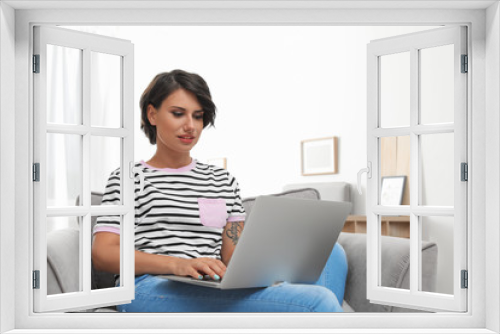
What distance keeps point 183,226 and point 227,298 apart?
19.2 inches

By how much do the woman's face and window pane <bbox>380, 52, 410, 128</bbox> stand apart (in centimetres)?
267

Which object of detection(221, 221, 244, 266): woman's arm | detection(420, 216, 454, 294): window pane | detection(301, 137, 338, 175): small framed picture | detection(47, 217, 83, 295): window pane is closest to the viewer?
detection(47, 217, 83, 295): window pane

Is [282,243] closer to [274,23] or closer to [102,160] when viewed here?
[274,23]

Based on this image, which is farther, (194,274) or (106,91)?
(106,91)

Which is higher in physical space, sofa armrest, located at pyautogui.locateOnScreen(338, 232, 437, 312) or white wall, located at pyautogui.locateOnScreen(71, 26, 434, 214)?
white wall, located at pyautogui.locateOnScreen(71, 26, 434, 214)

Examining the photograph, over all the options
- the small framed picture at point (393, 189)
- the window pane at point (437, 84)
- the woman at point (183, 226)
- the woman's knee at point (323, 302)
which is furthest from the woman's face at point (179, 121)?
the small framed picture at point (393, 189)

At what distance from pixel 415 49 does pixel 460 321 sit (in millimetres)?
907

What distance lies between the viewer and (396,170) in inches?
195

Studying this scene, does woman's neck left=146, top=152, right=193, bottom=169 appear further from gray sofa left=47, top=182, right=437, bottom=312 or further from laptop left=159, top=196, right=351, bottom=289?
laptop left=159, top=196, right=351, bottom=289

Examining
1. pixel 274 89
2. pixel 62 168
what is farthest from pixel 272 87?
pixel 62 168

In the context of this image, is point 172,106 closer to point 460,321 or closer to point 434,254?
point 434,254

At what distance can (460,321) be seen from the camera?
5.40ft

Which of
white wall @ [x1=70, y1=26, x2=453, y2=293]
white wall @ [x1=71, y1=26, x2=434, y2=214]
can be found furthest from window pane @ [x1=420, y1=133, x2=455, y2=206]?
white wall @ [x1=71, y1=26, x2=434, y2=214]

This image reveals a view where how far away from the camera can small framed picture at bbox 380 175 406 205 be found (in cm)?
477
